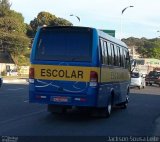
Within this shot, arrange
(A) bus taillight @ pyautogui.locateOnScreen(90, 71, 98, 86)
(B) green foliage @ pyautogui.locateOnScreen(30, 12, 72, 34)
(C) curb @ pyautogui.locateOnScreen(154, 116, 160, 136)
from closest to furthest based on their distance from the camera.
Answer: (C) curb @ pyautogui.locateOnScreen(154, 116, 160, 136)
(A) bus taillight @ pyautogui.locateOnScreen(90, 71, 98, 86)
(B) green foliage @ pyautogui.locateOnScreen(30, 12, 72, 34)

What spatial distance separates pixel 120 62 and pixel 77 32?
4.16 meters

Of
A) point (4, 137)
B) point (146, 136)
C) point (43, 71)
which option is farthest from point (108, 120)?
point (4, 137)

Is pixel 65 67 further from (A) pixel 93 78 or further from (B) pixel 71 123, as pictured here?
(B) pixel 71 123

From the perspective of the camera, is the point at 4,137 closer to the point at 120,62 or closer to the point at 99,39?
the point at 99,39

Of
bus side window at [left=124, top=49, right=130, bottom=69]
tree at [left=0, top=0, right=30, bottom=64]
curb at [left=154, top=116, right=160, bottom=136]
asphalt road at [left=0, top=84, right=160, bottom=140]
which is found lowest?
curb at [left=154, top=116, right=160, bottom=136]

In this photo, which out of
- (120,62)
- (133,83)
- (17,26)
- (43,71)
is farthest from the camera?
(17,26)

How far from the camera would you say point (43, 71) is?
51.2 feet

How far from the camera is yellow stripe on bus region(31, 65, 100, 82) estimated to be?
15.3 m

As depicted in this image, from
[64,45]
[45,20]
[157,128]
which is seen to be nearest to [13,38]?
[45,20]

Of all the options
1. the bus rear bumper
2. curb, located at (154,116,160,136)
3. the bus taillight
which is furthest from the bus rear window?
curb, located at (154,116,160,136)

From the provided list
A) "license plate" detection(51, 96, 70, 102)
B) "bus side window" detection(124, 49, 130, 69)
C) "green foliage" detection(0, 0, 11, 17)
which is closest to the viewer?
"license plate" detection(51, 96, 70, 102)

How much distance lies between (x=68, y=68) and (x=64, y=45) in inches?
31.9

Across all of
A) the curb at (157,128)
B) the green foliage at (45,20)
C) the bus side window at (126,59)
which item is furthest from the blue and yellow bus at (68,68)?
the green foliage at (45,20)

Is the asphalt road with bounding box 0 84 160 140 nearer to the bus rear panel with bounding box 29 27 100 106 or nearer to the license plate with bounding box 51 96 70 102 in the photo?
the license plate with bounding box 51 96 70 102
